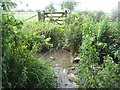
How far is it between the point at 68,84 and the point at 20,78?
0.55 meters

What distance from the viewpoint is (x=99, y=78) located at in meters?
1.01

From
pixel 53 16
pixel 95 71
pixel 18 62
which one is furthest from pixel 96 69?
pixel 53 16

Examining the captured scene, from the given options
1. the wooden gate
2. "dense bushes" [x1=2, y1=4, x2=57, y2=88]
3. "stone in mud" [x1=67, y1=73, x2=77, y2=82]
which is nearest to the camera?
"dense bushes" [x1=2, y1=4, x2=57, y2=88]

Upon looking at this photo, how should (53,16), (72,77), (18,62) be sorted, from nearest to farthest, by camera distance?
(18,62) → (72,77) → (53,16)

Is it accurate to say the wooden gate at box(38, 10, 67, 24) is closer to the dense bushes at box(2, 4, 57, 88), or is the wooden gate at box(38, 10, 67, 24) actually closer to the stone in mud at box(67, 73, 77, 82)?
the stone in mud at box(67, 73, 77, 82)

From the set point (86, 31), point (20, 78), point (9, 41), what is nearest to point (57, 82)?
point (20, 78)

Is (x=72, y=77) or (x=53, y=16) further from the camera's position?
(x=53, y=16)

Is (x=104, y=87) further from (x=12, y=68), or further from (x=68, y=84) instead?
(x=12, y=68)

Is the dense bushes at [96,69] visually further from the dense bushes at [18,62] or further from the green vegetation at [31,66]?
the dense bushes at [18,62]

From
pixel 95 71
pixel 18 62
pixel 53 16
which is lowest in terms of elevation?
pixel 95 71

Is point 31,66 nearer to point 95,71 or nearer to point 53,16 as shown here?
point 95,71

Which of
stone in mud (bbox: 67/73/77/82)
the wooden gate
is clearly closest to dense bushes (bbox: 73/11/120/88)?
stone in mud (bbox: 67/73/77/82)

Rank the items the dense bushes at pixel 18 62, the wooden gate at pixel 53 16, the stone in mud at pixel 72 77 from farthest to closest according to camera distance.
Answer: the wooden gate at pixel 53 16 → the stone in mud at pixel 72 77 → the dense bushes at pixel 18 62

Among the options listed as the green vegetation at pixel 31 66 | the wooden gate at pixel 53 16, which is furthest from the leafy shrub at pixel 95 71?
the wooden gate at pixel 53 16
